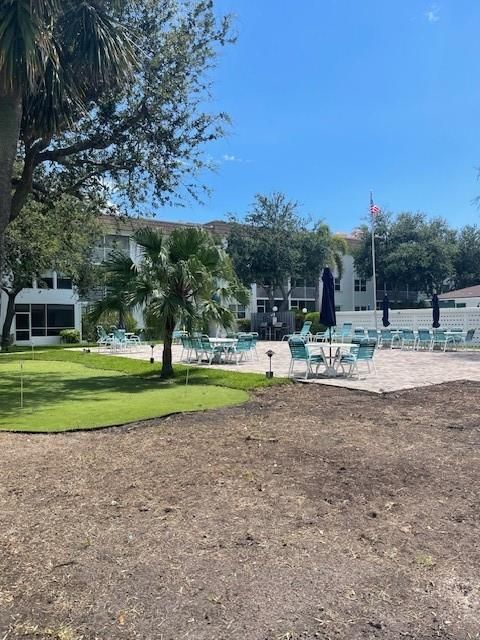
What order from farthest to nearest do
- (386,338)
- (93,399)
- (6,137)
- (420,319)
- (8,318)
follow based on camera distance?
(8,318)
(420,319)
(386,338)
(93,399)
(6,137)

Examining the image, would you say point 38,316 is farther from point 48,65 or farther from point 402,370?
point 48,65

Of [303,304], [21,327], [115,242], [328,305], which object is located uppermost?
[115,242]

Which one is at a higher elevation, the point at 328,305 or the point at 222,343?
the point at 328,305

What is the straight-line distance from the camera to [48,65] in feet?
32.5

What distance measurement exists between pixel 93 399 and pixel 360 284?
4774cm

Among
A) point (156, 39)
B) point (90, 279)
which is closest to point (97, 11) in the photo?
point (156, 39)

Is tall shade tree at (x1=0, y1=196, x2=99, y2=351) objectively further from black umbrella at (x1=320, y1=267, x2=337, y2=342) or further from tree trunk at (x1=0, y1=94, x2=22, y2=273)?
black umbrella at (x1=320, y1=267, x2=337, y2=342)

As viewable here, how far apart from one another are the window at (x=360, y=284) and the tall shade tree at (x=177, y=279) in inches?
1661

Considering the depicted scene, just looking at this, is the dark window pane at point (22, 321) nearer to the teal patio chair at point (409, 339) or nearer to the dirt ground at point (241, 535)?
the teal patio chair at point (409, 339)

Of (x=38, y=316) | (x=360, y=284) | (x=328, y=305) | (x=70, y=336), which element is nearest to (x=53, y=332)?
(x=38, y=316)

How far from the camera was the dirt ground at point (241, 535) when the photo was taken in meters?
2.96

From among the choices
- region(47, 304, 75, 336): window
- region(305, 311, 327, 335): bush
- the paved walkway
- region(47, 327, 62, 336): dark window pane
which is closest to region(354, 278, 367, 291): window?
region(305, 311, 327, 335): bush

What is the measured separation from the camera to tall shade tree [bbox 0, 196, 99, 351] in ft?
54.7

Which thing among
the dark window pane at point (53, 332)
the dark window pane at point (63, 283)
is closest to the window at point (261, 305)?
the dark window pane at point (63, 283)
